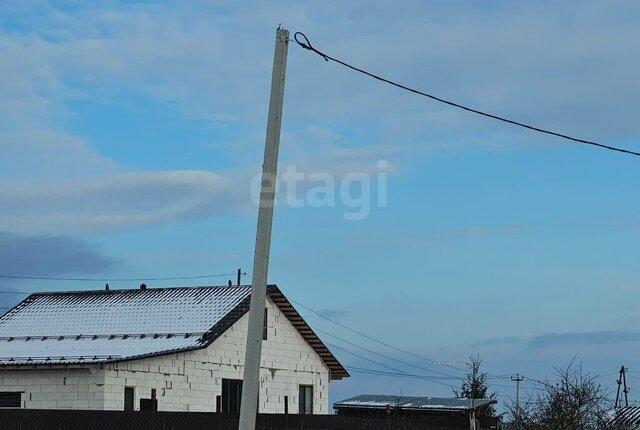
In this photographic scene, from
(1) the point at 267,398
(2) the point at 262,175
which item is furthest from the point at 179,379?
(2) the point at 262,175

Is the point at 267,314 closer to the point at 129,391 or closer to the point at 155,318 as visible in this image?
the point at 155,318

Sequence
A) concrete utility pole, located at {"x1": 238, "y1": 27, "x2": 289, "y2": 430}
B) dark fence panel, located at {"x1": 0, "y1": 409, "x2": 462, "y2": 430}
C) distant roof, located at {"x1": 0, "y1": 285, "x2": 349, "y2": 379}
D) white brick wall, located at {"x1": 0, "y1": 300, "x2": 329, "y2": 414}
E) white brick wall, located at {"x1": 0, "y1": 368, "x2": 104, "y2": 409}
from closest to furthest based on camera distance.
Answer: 1. concrete utility pole, located at {"x1": 238, "y1": 27, "x2": 289, "y2": 430}
2. dark fence panel, located at {"x1": 0, "y1": 409, "x2": 462, "y2": 430}
3. white brick wall, located at {"x1": 0, "y1": 368, "x2": 104, "y2": 409}
4. white brick wall, located at {"x1": 0, "y1": 300, "x2": 329, "y2": 414}
5. distant roof, located at {"x1": 0, "y1": 285, "x2": 349, "y2": 379}

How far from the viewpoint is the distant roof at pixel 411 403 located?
184 ft

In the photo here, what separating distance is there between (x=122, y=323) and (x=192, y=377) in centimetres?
373

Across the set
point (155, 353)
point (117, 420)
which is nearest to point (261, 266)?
point (117, 420)

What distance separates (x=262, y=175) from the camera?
40.9 feet

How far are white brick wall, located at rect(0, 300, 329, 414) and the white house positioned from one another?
0.09 feet

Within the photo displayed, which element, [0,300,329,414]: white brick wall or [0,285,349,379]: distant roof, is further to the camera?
[0,285,349,379]: distant roof

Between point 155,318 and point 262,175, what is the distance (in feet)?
75.0

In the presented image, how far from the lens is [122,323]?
113 feet

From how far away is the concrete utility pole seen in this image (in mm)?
12016

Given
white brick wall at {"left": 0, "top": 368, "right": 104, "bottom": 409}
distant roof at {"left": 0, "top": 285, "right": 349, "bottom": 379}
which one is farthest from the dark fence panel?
distant roof at {"left": 0, "top": 285, "right": 349, "bottom": 379}

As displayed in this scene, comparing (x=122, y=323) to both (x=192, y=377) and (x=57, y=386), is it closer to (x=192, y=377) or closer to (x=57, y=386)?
(x=192, y=377)

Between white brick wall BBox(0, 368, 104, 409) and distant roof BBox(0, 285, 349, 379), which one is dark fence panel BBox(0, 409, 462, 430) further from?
distant roof BBox(0, 285, 349, 379)
